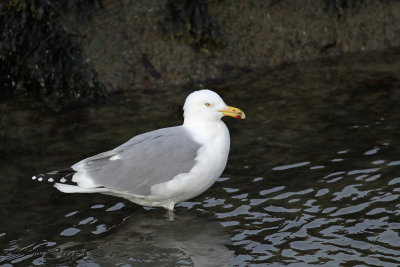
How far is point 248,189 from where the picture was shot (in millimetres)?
6918

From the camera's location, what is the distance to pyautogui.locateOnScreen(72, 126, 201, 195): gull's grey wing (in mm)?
6270

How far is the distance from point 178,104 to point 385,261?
4.62 meters

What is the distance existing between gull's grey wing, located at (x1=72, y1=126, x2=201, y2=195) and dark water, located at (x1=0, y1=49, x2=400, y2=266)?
48 cm

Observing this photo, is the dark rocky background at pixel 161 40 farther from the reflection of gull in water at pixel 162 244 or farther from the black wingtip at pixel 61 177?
the reflection of gull in water at pixel 162 244

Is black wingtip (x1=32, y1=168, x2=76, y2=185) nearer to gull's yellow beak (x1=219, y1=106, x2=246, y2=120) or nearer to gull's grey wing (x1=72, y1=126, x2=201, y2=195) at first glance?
gull's grey wing (x1=72, y1=126, x2=201, y2=195)

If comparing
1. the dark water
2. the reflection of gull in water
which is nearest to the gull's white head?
the dark water

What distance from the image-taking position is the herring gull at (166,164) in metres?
6.25

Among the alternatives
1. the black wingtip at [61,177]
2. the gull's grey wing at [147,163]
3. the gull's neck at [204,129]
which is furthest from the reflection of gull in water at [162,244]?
the gull's neck at [204,129]

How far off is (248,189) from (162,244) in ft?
4.11

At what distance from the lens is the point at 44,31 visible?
9922mm

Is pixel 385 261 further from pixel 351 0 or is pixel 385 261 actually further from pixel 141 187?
pixel 351 0

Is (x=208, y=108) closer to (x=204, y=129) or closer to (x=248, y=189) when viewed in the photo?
(x=204, y=129)

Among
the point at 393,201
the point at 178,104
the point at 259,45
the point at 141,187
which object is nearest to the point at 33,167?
the point at 141,187

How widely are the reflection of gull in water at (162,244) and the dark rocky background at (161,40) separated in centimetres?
353
